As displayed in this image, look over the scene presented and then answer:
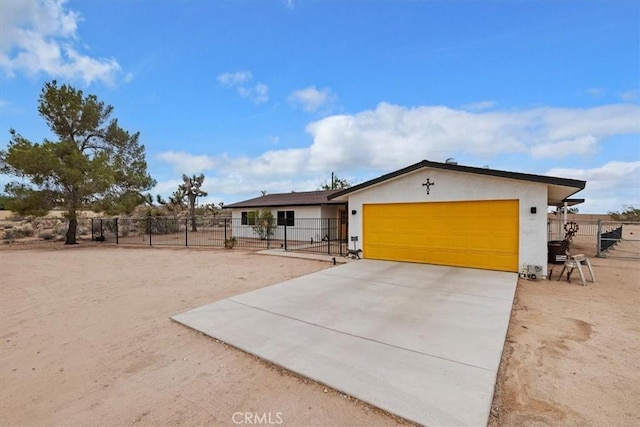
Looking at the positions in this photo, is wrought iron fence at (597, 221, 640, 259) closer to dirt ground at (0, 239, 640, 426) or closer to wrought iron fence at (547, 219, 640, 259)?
wrought iron fence at (547, 219, 640, 259)

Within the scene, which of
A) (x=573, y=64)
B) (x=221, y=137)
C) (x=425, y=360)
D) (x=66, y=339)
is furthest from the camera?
(x=221, y=137)

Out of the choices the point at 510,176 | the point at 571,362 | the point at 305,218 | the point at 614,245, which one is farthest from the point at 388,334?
the point at 614,245

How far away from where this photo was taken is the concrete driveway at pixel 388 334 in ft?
9.22

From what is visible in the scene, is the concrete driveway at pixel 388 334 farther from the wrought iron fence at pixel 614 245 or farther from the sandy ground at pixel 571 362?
the wrought iron fence at pixel 614 245

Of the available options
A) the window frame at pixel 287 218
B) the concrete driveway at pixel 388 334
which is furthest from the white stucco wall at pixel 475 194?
the window frame at pixel 287 218

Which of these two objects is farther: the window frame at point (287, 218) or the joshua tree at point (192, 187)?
the joshua tree at point (192, 187)

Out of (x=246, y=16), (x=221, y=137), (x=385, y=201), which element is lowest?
(x=385, y=201)

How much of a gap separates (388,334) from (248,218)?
16980mm

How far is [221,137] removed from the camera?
61.5ft

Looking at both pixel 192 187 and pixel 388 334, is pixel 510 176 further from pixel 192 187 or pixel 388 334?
pixel 192 187

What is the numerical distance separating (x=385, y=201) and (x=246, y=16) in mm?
8611

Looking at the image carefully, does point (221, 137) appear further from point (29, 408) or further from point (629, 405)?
point (629, 405)

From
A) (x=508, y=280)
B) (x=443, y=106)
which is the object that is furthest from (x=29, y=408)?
(x=443, y=106)

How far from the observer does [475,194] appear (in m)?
8.87
